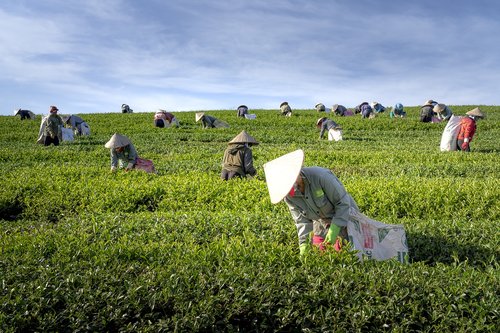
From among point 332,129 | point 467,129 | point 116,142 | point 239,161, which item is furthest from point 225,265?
point 332,129

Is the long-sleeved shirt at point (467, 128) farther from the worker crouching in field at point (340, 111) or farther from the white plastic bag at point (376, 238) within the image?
the worker crouching in field at point (340, 111)

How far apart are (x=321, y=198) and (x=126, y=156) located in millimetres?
7692

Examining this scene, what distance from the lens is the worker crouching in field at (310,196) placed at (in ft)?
13.7

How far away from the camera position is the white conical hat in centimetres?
407

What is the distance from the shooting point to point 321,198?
14.8ft

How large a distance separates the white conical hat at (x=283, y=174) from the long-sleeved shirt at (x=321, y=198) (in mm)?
310

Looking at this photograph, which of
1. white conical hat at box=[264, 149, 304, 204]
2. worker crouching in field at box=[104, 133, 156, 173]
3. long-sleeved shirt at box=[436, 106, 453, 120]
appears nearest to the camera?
white conical hat at box=[264, 149, 304, 204]

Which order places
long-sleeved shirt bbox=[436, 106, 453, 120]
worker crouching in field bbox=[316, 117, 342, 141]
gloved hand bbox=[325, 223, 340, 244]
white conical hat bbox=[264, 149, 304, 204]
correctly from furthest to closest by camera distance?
long-sleeved shirt bbox=[436, 106, 453, 120] < worker crouching in field bbox=[316, 117, 342, 141] < gloved hand bbox=[325, 223, 340, 244] < white conical hat bbox=[264, 149, 304, 204]

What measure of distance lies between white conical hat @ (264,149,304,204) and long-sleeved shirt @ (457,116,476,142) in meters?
12.0

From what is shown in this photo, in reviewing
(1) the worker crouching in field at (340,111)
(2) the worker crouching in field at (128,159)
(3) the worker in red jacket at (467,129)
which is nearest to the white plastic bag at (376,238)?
(2) the worker crouching in field at (128,159)

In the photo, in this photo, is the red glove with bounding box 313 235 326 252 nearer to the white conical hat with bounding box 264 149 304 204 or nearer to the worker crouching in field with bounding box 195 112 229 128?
the white conical hat with bounding box 264 149 304 204

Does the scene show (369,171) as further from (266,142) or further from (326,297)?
(266,142)

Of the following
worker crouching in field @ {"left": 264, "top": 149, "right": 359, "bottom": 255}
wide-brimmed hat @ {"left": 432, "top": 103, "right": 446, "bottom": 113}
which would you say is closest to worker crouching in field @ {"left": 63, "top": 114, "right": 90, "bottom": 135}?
wide-brimmed hat @ {"left": 432, "top": 103, "right": 446, "bottom": 113}

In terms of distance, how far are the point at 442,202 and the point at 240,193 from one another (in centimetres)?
370
